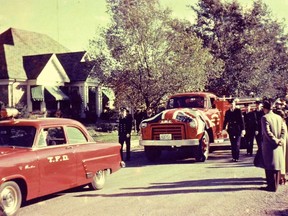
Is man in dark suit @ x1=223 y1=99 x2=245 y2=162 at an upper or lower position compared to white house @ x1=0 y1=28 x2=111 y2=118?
lower

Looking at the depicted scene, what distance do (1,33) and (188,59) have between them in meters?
26.9

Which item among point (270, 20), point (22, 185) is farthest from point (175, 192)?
point (270, 20)

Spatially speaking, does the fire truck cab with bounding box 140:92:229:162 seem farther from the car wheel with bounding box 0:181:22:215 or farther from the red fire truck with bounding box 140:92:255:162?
the car wheel with bounding box 0:181:22:215

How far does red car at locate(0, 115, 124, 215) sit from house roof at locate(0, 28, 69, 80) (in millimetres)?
26096

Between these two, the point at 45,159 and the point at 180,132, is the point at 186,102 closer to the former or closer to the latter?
the point at 180,132

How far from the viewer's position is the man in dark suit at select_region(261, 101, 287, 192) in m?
8.44

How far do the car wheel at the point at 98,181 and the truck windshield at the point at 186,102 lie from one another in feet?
20.8

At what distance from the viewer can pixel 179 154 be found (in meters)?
15.9

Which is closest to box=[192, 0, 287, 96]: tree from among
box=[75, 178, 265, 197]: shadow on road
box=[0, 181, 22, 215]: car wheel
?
box=[75, 178, 265, 197]: shadow on road

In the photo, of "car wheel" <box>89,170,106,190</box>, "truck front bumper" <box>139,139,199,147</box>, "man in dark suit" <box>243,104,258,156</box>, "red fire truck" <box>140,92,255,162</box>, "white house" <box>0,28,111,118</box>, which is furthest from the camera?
"white house" <box>0,28,111,118</box>

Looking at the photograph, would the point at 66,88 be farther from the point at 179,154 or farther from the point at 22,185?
the point at 22,185

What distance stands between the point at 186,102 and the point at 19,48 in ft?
90.7

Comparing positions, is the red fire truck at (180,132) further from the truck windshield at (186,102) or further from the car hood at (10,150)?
the car hood at (10,150)

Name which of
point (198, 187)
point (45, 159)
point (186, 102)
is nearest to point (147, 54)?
point (186, 102)
